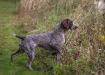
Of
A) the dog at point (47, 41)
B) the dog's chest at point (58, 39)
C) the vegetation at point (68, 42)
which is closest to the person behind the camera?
the vegetation at point (68, 42)

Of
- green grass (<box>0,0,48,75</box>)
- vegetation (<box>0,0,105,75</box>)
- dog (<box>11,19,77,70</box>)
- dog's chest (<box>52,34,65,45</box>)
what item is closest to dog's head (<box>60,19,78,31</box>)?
dog (<box>11,19,77,70</box>)

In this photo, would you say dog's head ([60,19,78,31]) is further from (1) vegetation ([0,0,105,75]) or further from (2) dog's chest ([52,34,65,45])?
(1) vegetation ([0,0,105,75])

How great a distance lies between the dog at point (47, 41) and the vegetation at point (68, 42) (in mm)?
159

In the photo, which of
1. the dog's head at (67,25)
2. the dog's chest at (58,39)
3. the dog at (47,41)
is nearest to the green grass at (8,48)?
the dog at (47,41)

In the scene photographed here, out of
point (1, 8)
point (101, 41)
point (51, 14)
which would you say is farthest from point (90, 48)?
point (1, 8)

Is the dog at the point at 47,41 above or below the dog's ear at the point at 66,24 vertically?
below

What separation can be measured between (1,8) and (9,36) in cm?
558

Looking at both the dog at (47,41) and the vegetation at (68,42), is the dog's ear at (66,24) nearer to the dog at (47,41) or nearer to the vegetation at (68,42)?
the dog at (47,41)

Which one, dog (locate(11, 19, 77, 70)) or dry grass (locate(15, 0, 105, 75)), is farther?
dog (locate(11, 19, 77, 70))

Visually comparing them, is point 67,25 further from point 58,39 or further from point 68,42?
point 68,42

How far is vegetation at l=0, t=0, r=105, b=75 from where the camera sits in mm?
6902

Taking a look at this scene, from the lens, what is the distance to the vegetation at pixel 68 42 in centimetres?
690

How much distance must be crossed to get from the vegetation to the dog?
0.52 feet

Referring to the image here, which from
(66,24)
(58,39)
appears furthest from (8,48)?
(66,24)
